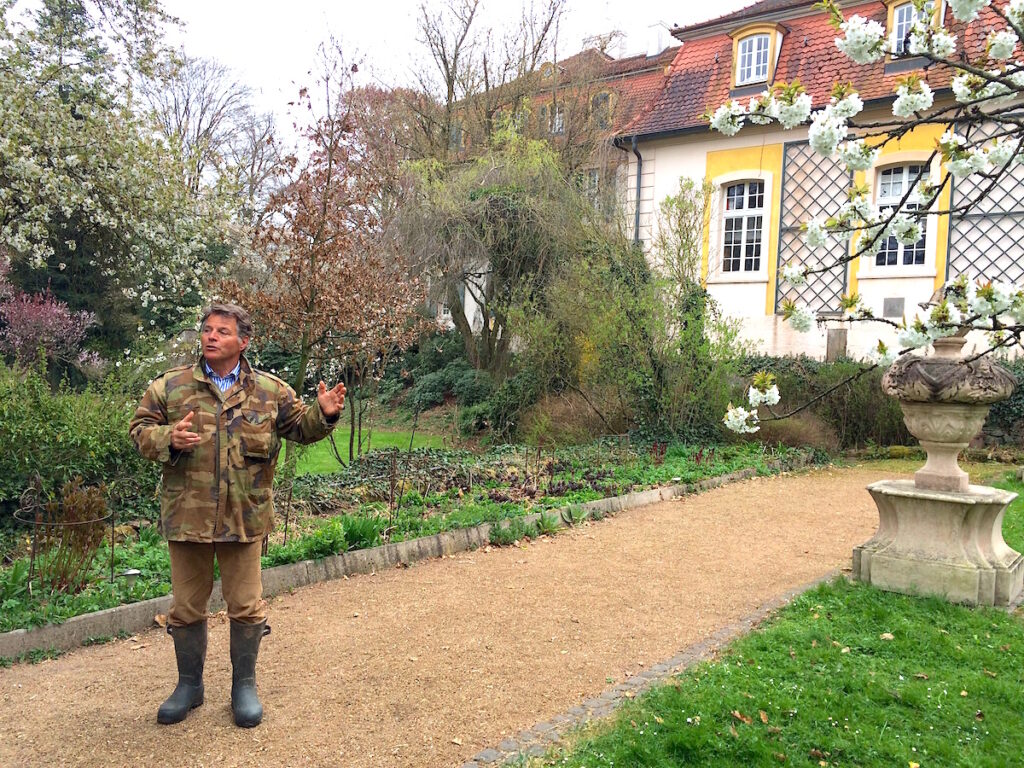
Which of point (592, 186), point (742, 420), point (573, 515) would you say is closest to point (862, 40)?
point (742, 420)

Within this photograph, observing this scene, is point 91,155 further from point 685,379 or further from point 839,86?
point 839,86

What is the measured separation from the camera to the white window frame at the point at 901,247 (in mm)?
15883

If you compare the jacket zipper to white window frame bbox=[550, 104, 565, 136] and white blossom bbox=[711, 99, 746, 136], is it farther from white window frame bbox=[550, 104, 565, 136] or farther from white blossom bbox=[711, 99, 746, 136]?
white window frame bbox=[550, 104, 565, 136]

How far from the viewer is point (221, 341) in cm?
354

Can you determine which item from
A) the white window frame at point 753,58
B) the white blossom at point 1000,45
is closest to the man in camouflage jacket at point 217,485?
the white blossom at point 1000,45

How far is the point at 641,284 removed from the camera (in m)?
12.9

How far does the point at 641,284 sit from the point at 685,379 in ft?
5.81

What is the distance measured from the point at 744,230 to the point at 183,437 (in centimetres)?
1683

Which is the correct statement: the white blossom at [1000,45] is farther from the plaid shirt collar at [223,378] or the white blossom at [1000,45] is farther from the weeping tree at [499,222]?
the weeping tree at [499,222]

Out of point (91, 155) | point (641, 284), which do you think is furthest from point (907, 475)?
point (91, 155)

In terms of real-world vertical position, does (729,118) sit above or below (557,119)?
below

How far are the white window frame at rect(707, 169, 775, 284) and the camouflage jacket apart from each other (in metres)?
14.8

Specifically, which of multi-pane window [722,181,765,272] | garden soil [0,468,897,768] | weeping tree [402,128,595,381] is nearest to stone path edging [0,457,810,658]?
garden soil [0,468,897,768]

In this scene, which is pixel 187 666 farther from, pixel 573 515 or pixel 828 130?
pixel 573 515
